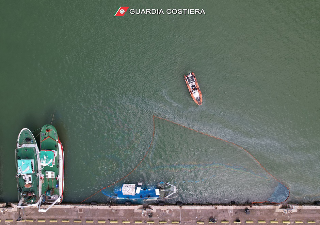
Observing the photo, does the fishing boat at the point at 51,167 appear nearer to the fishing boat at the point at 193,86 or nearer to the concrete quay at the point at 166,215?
the concrete quay at the point at 166,215

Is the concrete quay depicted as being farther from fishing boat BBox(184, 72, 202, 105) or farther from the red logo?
the red logo

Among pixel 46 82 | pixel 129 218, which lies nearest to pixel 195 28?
pixel 46 82

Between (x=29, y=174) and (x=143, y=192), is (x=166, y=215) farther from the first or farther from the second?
(x=29, y=174)

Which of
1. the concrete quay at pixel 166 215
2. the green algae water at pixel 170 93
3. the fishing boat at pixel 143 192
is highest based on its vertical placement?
the green algae water at pixel 170 93

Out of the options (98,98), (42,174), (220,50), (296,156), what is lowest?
(42,174)

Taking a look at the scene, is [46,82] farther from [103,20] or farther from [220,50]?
[220,50]

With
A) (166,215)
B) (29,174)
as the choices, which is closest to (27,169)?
(29,174)

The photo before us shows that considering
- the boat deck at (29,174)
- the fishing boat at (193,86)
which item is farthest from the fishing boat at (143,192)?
the fishing boat at (193,86)
